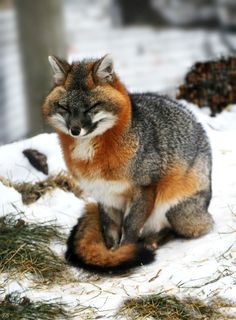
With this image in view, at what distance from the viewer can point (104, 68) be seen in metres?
4.69

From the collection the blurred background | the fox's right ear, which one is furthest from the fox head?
the blurred background

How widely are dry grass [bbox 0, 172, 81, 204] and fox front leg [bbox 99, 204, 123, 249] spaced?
30.1 inches

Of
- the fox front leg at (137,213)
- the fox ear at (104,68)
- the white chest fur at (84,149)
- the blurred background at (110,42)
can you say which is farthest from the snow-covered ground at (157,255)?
the blurred background at (110,42)

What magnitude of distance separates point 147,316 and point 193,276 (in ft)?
1.60

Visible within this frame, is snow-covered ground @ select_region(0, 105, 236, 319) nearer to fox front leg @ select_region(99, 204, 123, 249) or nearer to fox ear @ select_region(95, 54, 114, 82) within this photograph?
fox front leg @ select_region(99, 204, 123, 249)

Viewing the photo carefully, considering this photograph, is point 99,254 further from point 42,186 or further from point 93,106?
point 42,186

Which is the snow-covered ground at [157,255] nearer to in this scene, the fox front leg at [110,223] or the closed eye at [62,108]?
the fox front leg at [110,223]

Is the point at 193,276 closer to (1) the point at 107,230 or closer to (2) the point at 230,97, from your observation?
(1) the point at 107,230

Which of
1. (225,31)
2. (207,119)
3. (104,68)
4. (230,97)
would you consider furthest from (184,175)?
(225,31)

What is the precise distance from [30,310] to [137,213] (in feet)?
3.95

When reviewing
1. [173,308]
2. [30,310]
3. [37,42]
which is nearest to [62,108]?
[30,310]

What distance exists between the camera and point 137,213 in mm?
4855

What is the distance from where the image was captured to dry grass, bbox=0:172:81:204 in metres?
5.70

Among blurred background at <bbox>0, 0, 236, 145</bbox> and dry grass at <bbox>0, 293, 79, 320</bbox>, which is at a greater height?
dry grass at <bbox>0, 293, 79, 320</bbox>
